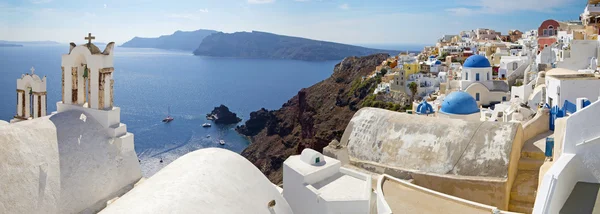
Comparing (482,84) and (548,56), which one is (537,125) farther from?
(548,56)

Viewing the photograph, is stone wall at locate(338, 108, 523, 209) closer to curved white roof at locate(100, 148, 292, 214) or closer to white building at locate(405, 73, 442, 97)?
curved white roof at locate(100, 148, 292, 214)

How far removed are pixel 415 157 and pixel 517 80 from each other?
2888 centimetres

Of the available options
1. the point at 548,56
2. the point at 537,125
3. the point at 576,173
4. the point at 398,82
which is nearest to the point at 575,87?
the point at 537,125

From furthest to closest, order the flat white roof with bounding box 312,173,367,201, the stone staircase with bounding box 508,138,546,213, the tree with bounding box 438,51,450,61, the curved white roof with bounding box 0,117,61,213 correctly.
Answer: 1. the tree with bounding box 438,51,450,61
2. the stone staircase with bounding box 508,138,546,213
3. the flat white roof with bounding box 312,173,367,201
4. the curved white roof with bounding box 0,117,61,213

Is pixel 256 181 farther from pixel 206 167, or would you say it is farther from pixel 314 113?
pixel 314 113

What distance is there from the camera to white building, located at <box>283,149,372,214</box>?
9.77 m

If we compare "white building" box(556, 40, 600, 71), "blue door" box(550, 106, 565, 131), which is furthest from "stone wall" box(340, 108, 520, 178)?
"white building" box(556, 40, 600, 71)

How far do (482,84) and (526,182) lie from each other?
22.0 metres

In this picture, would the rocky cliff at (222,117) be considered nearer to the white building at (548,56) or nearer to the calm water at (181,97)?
the calm water at (181,97)

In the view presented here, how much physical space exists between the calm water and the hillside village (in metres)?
35.2

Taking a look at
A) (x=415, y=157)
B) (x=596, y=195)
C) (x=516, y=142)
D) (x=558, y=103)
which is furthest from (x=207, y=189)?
(x=558, y=103)

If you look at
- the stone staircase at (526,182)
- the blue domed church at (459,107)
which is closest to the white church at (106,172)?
the stone staircase at (526,182)

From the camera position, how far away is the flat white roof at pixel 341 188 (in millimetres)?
9992

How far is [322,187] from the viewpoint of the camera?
1059 cm
